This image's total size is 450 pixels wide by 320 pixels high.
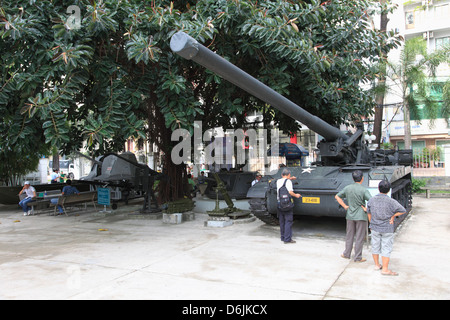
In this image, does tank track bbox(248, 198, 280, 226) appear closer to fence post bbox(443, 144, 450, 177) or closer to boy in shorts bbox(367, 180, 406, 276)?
boy in shorts bbox(367, 180, 406, 276)

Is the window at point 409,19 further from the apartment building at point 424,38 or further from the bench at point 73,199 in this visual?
the bench at point 73,199

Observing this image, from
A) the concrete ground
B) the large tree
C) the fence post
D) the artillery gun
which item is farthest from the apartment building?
the concrete ground

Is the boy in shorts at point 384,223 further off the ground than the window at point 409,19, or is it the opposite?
the window at point 409,19

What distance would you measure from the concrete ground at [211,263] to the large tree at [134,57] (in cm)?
207

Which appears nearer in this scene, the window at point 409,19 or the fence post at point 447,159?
the fence post at point 447,159

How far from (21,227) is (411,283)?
30.0 ft

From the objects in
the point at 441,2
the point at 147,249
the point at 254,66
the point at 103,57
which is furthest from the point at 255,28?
the point at 441,2

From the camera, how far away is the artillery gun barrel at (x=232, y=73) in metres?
4.80

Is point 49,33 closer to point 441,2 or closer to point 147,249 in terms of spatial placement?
point 147,249

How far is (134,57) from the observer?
852cm

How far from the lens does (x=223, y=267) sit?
5.90 metres

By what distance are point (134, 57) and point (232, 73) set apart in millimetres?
3625

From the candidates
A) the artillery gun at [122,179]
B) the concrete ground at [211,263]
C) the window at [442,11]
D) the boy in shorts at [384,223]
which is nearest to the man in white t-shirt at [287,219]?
the concrete ground at [211,263]

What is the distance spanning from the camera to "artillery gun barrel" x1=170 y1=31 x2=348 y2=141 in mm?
4797
